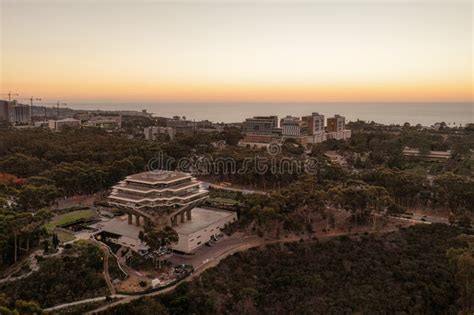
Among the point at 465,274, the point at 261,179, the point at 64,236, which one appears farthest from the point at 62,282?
the point at 261,179

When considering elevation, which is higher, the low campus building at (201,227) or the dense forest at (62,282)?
the low campus building at (201,227)

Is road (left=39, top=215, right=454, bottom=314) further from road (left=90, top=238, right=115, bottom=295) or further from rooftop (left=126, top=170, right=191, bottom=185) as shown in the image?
rooftop (left=126, top=170, right=191, bottom=185)

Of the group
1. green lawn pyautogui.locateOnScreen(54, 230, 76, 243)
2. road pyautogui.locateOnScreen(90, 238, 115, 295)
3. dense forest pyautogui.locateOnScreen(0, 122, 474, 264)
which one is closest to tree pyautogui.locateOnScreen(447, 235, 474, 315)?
dense forest pyautogui.locateOnScreen(0, 122, 474, 264)

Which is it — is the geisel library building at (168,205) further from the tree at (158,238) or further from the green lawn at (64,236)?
the green lawn at (64,236)

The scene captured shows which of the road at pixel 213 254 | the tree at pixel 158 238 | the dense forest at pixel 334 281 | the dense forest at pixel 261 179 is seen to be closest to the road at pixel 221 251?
the road at pixel 213 254

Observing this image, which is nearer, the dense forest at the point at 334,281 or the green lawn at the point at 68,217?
the dense forest at the point at 334,281

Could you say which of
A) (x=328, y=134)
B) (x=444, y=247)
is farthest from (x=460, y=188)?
(x=328, y=134)
